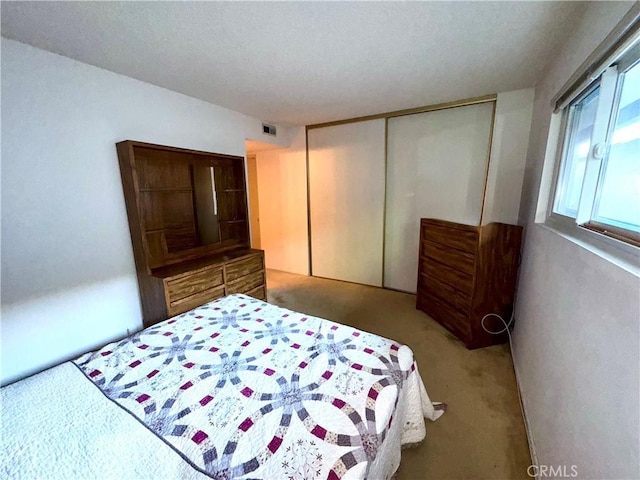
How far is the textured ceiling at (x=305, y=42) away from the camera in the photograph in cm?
133

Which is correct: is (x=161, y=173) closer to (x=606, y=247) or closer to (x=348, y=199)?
(x=348, y=199)

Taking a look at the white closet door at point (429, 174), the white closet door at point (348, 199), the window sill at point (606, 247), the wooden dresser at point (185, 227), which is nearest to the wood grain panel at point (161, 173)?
the wooden dresser at point (185, 227)

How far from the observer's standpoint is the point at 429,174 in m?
3.03

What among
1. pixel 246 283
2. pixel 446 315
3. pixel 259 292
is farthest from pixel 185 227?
pixel 446 315

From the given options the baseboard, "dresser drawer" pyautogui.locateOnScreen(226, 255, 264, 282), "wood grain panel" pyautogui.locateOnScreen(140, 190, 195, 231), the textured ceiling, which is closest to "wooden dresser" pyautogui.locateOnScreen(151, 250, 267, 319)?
"dresser drawer" pyautogui.locateOnScreen(226, 255, 264, 282)

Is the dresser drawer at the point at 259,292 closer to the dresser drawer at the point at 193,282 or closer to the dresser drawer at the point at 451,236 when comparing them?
the dresser drawer at the point at 193,282

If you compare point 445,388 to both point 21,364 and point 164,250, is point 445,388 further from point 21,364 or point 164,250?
point 21,364

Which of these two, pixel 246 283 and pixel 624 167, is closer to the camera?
pixel 624 167

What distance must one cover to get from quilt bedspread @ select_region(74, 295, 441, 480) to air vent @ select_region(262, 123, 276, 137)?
2.67 m

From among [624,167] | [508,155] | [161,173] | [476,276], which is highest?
[508,155]

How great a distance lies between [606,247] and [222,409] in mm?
1591

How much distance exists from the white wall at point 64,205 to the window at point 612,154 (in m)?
2.99

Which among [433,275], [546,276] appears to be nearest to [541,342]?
[546,276]

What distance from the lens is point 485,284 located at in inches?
83.1
